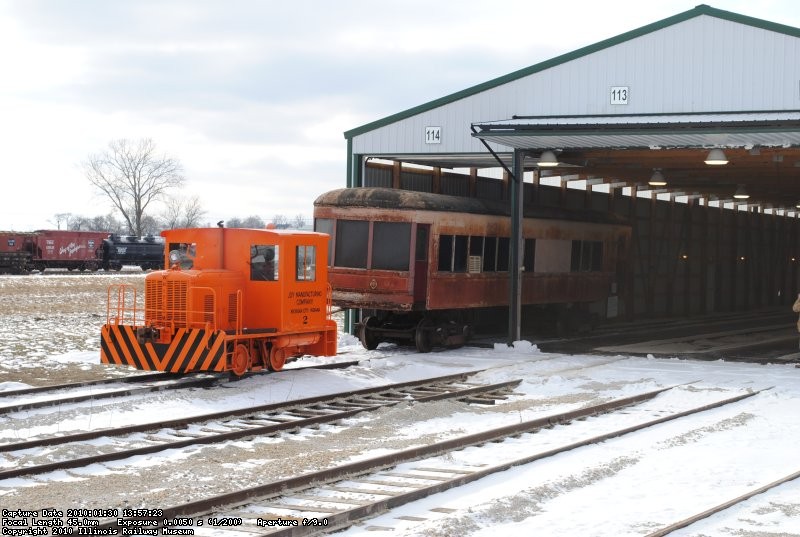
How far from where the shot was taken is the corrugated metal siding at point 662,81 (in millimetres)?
19766

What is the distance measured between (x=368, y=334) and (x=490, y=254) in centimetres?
358

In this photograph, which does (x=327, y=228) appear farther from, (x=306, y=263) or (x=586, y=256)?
(x=586, y=256)

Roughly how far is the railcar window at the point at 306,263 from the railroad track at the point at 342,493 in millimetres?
6075

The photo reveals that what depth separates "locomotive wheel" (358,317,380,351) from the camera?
21.3m

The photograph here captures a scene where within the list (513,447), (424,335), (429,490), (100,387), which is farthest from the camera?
(424,335)

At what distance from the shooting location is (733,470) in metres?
9.83

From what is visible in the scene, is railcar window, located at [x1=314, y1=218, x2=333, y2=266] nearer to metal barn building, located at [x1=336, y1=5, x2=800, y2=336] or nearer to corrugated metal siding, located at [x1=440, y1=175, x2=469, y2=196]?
metal barn building, located at [x1=336, y1=5, x2=800, y2=336]

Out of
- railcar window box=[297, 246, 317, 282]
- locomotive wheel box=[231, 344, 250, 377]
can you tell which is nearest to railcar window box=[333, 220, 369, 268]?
railcar window box=[297, 246, 317, 282]

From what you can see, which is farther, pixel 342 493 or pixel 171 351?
pixel 171 351

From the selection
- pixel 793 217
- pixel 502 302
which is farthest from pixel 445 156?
pixel 793 217

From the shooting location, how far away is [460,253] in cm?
2133

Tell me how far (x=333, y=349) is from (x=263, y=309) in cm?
189

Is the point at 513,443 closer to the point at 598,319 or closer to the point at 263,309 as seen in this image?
the point at 263,309

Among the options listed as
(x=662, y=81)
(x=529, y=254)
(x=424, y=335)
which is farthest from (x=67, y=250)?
(x=662, y=81)
